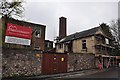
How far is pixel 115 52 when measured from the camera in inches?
1513

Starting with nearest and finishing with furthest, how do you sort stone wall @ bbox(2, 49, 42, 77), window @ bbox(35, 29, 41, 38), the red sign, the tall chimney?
stone wall @ bbox(2, 49, 42, 77)
the red sign
window @ bbox(35, 29, 41, 38)
the tall chimney

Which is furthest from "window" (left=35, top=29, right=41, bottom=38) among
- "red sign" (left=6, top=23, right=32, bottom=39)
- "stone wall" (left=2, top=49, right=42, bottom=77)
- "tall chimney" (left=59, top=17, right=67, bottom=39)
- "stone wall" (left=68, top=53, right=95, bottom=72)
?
"stone wall" (left=2, top=49, right=42, bottom=77)

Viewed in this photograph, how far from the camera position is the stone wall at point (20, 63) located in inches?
618

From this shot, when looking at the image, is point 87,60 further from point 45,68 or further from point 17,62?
point 17,62

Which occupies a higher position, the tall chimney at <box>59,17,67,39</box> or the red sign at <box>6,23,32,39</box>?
the tall chimney at <box>59,17,67,39</box>

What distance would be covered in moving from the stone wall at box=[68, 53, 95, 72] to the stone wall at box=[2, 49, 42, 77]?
5.26 m

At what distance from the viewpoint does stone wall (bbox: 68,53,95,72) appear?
2213 centimetres

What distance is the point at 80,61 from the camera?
77.3 feet

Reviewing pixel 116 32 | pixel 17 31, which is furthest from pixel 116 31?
pixel 17 31

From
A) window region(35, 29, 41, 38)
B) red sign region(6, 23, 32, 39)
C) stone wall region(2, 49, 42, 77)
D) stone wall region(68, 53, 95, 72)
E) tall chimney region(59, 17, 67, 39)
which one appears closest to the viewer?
stone wall region(2, 49, 42, 77)

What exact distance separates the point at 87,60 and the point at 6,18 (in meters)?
12.6

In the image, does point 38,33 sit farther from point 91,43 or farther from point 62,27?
point 62,27

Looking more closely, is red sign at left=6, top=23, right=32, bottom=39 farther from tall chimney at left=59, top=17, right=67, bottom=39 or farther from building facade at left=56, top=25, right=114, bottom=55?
tall chimney at left=59, top=17, right=67, bottom=39

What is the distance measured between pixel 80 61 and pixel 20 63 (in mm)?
9505
